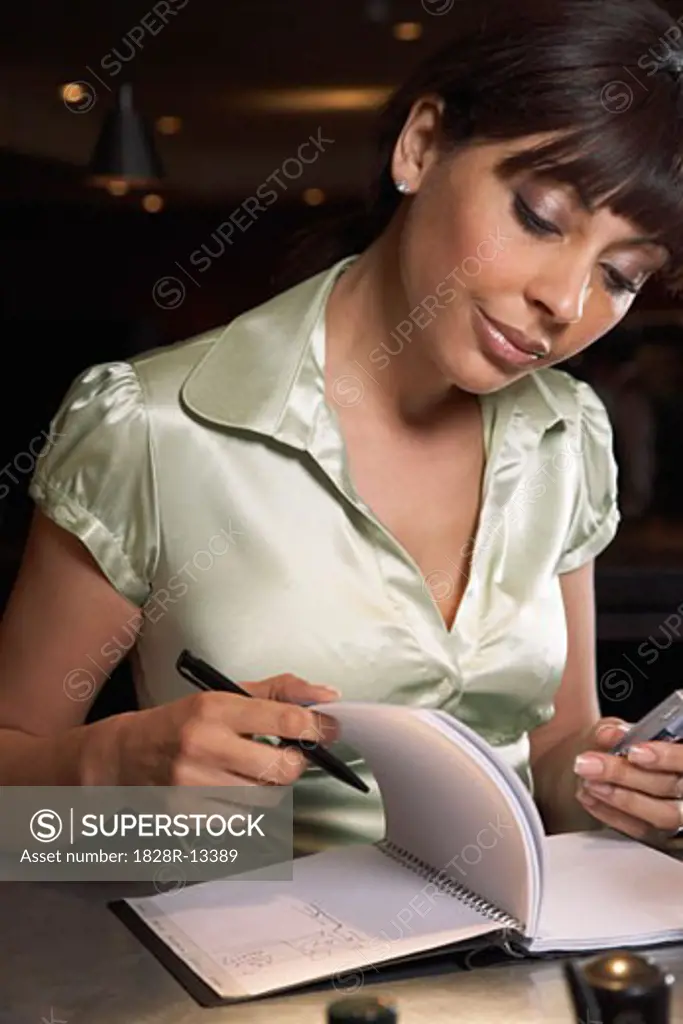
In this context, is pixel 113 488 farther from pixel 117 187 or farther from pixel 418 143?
pixel 117 187

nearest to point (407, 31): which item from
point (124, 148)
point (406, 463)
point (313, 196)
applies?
point (313, 196)

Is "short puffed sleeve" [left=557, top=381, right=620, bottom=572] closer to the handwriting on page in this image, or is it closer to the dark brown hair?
the dark brown hair

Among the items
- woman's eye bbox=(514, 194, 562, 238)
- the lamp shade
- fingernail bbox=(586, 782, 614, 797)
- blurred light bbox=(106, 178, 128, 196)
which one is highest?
the lamp shade

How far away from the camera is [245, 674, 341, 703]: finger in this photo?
0.90m

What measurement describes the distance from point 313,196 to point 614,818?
80 centimetres

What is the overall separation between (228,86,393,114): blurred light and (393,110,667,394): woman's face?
0.41 meters

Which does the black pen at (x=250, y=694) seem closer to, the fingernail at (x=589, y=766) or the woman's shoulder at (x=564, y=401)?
→ the fingernail at (x=589, y=766)

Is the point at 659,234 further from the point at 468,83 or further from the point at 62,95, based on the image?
the point at 62,95

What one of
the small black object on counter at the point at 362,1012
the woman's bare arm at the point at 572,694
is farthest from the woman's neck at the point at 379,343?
the small black object on counter at the point at 362,1012

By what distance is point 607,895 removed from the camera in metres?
0.92

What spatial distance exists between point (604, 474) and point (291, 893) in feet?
1.86

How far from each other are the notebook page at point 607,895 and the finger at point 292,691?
19 cm

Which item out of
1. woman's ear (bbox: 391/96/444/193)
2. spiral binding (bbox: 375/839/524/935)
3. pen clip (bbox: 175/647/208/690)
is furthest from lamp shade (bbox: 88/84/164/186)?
spiral binding (bbox: 375/839/524/935)

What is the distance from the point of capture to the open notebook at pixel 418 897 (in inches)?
32.5
